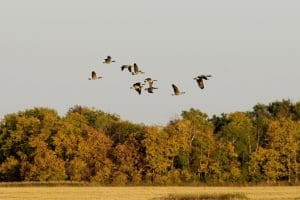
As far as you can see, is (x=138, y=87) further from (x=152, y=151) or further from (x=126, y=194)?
(x=152, y=151)

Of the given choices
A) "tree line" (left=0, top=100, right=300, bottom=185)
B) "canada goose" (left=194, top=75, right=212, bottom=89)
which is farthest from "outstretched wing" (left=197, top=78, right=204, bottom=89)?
"tree line" (left=0, top=100, right=300, bottom=185)

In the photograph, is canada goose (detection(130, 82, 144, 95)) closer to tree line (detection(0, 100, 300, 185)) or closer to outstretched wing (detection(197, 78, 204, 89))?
outstretched wing (detection(197, 78, 204, 89))

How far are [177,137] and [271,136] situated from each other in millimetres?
14173

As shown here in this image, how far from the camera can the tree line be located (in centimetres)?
10600

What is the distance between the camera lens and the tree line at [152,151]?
106 m

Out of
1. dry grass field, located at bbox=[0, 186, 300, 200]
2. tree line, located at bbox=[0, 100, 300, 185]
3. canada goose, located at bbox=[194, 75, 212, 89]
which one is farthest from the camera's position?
tree line, located at bbox=[0, 100, 300, 185]

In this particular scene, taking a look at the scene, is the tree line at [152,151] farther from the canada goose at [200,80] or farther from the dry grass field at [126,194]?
the canada goose at [200,80]

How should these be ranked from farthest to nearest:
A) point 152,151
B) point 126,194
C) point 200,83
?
point 152,151
point 126,194
point 200,83

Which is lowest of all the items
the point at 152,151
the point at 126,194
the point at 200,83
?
the point at 126,194

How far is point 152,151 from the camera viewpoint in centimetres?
10788

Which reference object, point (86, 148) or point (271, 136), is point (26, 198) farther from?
point (271, 136)

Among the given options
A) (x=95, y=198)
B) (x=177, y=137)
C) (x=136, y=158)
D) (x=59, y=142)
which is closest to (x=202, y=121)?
(x=177, y=137)

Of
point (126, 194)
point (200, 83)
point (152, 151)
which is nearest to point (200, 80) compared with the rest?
point (200, 83)

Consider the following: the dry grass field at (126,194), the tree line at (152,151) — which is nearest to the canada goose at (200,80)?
the dry grass field at (126,194)
